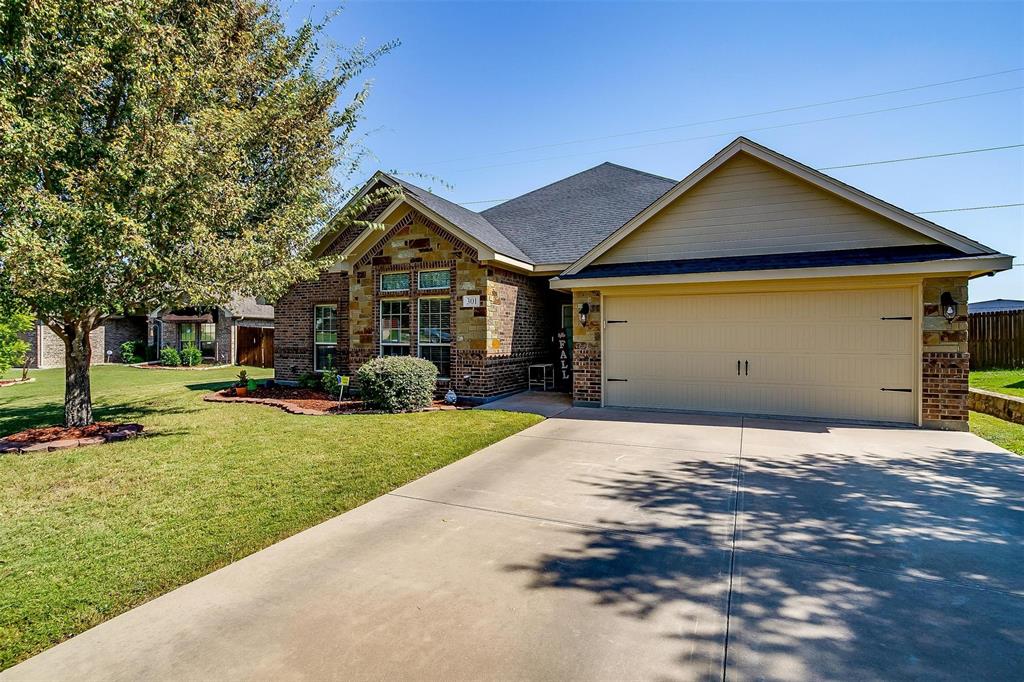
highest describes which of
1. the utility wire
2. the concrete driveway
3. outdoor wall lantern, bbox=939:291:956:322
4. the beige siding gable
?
the utility wire

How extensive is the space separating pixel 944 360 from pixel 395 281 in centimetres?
1114

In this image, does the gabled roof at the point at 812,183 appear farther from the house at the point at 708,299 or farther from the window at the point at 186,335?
the window at the point at 186,335

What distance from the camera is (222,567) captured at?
344cm

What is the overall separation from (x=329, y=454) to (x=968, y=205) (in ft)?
84.3

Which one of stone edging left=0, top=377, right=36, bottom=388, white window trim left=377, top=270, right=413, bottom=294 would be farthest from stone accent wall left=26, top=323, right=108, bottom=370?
white window trim left=377, top=270, right=413, bottom=294

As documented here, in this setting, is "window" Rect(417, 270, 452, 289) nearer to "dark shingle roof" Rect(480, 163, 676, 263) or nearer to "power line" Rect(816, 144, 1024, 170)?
"dark shingle roof" Rect(480, 163, 676, 263)

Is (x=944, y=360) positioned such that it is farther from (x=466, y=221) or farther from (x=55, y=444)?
(x=55, y=444)

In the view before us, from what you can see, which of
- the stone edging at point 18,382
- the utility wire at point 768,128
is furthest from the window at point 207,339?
the utility wire at point 768,128

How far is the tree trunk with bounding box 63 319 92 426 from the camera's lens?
307 inches

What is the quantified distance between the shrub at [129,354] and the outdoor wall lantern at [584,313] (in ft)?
91.1

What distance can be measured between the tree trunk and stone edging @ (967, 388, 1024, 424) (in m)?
15.8

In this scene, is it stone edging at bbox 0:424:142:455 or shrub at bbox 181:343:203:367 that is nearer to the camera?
stone edging at bbox 0:424:142:455

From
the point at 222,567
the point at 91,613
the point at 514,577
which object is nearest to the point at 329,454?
the point at 222,567

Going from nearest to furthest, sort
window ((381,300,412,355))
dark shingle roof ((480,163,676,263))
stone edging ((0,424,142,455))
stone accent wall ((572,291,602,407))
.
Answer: stone edging ((0,424,142,455)), stone accent wall ((572,291,602,407)), window ((381,300,412,355)), dark shingle roof ((480,163,676,263))
